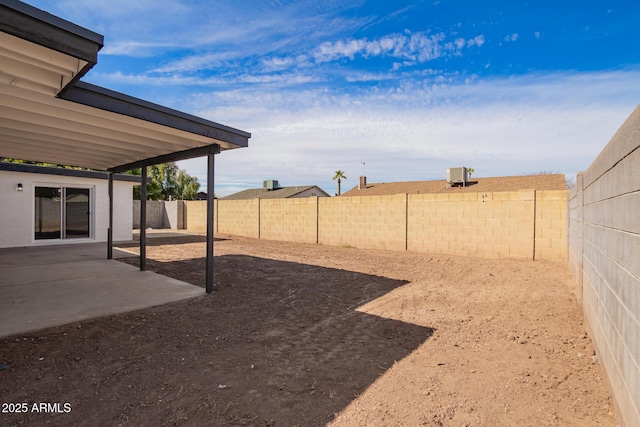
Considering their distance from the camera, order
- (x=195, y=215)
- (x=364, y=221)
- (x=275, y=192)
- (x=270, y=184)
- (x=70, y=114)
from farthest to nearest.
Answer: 1. (x=270, y=184)
2. (x=275, y=192)
3. (x=195, y=215)
4. (x=364, y=221)
5. (x=70, y=114)

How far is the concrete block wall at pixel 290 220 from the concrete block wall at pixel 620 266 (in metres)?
10.6

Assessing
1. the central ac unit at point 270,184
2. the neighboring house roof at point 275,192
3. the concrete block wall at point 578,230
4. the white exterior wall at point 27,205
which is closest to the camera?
the concrete block wall at point 578,230

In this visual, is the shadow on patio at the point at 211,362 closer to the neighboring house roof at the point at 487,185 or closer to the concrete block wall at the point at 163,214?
the concrete block wall at the point at 163,214

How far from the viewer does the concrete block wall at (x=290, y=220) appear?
43.5ft

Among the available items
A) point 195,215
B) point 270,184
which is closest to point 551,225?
point 195,215

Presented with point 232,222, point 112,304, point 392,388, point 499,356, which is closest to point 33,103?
point 112,304

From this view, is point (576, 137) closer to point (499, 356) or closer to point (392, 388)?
point (499, 356)

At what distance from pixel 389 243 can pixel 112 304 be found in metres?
8.22

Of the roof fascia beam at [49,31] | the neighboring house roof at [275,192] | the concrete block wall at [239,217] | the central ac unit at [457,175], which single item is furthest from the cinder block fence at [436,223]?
the neighboring house roof at [275,192]

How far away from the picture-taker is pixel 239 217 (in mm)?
16484

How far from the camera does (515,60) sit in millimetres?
9750

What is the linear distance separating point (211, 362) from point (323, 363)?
105 centimetres

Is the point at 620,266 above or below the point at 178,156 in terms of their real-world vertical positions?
below

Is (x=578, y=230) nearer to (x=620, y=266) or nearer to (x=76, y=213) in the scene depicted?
(x=620, y=266)
